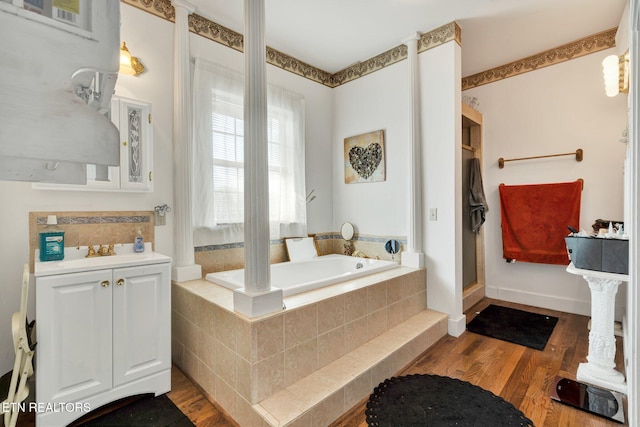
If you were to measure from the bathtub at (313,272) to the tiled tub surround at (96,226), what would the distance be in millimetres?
627

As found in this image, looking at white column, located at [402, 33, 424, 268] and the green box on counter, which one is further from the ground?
white column, located at [402, 33, 424, 268]

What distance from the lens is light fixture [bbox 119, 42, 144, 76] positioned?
6.60 ft

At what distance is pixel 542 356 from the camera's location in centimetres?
221

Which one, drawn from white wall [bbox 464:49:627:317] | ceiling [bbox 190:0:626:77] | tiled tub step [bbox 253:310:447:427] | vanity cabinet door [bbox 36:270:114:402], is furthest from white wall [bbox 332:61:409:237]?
vanity cabinet door [bbox 36:270:114:402]

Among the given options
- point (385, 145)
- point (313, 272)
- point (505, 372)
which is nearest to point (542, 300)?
point (505, 372)

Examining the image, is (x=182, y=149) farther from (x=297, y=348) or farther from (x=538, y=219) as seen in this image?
(x=538, y=219)

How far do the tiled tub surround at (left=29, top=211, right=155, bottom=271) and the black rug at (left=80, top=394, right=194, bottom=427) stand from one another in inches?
40.4

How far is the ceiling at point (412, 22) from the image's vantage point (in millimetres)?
2363

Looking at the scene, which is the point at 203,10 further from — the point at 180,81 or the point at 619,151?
the point at 619,151

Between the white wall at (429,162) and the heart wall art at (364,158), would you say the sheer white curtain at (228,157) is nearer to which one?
the heart wall art at (364,158)

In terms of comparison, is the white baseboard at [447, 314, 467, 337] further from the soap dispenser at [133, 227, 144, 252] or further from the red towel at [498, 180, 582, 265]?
the soap dispenser at [133, 227, 144, 252]

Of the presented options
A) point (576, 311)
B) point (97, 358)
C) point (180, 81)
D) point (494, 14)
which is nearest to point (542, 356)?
point (576, 311)

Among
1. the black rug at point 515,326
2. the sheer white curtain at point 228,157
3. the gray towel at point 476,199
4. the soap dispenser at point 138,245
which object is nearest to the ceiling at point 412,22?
the sheer white curtain at point 228,157

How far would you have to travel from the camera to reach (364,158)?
336 cm
